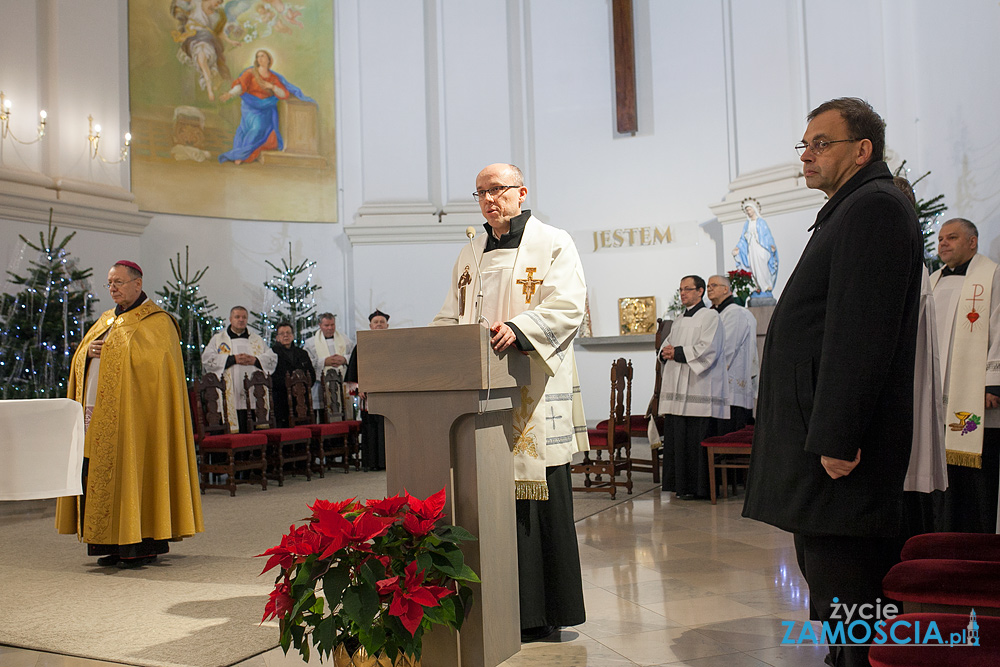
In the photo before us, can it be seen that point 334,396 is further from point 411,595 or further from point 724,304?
point 411,595

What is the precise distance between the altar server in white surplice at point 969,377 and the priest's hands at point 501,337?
2893mm

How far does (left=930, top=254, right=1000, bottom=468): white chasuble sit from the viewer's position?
14.8ft

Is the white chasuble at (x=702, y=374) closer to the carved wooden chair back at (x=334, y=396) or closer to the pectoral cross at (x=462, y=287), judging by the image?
the pectoral cross at (x=462, y=287)

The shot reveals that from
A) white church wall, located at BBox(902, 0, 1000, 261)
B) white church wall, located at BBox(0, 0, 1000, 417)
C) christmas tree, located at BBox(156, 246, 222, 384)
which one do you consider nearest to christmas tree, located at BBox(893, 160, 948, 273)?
white church wall, located at BBox(902, 0, 1000, 261)

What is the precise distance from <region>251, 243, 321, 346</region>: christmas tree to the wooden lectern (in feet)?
30.3

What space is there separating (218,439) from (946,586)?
6.84m

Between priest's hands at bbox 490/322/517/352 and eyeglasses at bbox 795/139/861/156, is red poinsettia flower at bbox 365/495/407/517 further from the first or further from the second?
eyeglasses at bbox 795/139/861/156

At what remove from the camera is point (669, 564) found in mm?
4695

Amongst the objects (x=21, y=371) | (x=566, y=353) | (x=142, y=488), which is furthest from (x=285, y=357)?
(x=566, y=353)

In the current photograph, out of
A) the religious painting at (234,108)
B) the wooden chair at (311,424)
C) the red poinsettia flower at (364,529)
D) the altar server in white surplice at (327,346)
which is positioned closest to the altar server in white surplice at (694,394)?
the wooden chair at (311,424)

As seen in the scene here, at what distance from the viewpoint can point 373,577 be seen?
2434mm

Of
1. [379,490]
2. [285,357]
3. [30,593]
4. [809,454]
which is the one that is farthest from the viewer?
[285,357]

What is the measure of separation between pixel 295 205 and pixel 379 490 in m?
6.14

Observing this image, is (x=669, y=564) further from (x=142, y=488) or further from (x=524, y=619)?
(x=142, y=488)
